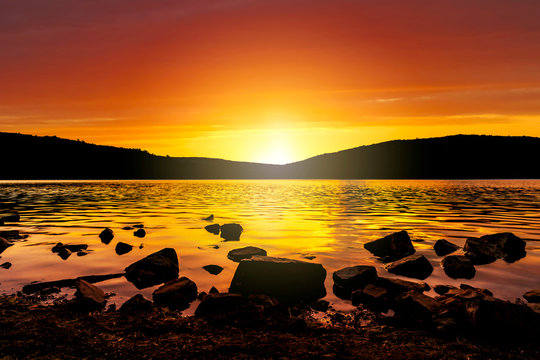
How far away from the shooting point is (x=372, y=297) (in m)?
9.88

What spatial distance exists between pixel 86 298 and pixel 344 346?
6068 millimetres

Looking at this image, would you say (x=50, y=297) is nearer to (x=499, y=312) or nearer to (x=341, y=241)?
(x=499, y=312)

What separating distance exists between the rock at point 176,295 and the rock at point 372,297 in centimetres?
423

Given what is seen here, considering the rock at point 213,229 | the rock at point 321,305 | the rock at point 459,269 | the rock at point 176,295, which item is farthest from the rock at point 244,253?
the rock at point 213,229

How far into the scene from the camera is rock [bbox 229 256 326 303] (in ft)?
34.6

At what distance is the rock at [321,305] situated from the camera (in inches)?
384

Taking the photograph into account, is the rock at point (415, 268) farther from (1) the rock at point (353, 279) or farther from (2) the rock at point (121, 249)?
(2) the rock at point (121, 249)

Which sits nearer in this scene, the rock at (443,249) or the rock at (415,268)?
the rock at (415,268)

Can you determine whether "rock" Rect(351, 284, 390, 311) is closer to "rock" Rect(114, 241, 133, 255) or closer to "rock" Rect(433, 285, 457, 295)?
"rock" Rect(433, 285, 457, 295)

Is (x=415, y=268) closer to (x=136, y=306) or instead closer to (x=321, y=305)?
(x=321, y=305)

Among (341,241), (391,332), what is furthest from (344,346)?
(341,241)

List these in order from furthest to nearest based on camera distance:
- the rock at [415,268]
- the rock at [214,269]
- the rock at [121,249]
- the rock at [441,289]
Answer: the rock at [121,249]
the rock at [214,269]
the rock at [415,268]
the rock at [441,289]

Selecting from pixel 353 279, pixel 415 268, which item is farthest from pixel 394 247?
pixel 353 279

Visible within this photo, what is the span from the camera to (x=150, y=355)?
6.70 meters
